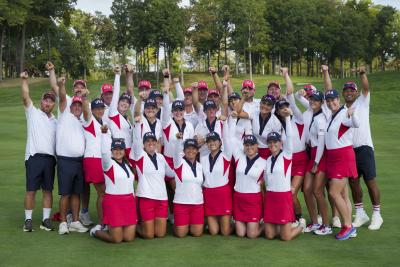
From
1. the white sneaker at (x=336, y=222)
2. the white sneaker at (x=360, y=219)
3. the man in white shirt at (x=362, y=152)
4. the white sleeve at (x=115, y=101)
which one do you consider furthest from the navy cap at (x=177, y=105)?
the white sneaker at (x=360, y=219)

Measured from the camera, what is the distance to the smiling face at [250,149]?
7.59 metres

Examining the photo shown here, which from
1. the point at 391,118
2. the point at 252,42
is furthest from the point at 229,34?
the point at 391,118

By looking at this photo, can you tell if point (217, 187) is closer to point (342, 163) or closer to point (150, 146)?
point (150, 146)

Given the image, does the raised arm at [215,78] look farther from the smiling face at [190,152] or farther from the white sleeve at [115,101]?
the white sleeve at [115,101]

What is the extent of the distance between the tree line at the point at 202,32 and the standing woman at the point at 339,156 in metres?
49.0

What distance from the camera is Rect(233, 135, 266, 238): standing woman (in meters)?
7.58

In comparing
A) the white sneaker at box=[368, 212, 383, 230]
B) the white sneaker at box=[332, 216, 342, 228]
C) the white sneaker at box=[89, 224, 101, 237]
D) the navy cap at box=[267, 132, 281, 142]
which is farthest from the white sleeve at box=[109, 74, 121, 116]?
the white sneaker at box=[368, 212, 383, 230]

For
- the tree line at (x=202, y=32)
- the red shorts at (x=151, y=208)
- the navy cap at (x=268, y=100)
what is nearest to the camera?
the red shorts at (x=151, y=208)

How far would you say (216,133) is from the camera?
7816 millimetres

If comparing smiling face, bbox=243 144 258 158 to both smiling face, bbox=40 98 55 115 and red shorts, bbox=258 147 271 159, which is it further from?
smiling face, bbox=40 98 55 115

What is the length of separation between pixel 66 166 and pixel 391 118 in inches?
837

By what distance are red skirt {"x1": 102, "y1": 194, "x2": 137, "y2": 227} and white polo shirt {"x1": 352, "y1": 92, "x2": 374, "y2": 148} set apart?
3651 millimetres

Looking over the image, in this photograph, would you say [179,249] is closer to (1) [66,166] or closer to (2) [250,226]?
(2) [250,226]

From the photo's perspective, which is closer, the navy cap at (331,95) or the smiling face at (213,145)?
the navy cap at (331,95)
